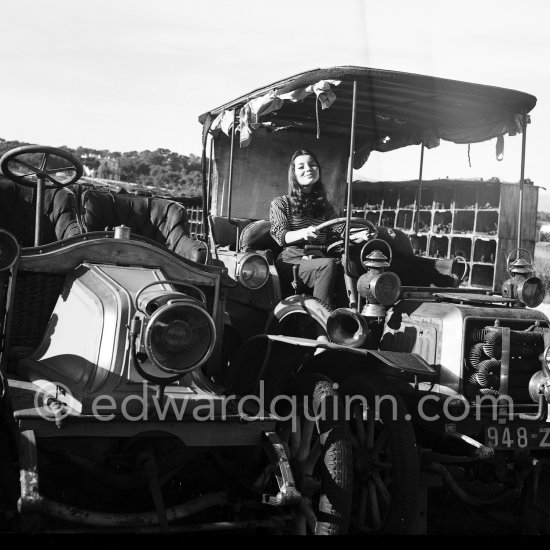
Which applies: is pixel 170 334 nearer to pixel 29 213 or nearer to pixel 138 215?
pixel 138 215

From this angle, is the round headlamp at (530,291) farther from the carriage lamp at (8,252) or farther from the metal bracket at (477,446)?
the carriage lamp at (8,252)

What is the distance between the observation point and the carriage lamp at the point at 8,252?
14.1ft

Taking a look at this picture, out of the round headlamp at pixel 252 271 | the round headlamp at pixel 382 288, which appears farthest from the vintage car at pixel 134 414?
the round headlamp at pixel 382 288

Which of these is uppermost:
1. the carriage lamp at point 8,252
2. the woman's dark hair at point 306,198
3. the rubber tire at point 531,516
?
the woman's dark hair at point 306,198

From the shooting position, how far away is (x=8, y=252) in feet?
14.2

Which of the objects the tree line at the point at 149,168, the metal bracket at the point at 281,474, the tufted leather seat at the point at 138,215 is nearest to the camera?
the metal bracket at the point at 281,474

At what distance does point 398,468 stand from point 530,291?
1857mm

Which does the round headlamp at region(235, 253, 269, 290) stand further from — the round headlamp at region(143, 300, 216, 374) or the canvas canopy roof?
the round headlamp at region(143, 300, 216, 374)

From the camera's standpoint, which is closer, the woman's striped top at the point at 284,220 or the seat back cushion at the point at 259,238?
the woman's striped top at the point at 284,220

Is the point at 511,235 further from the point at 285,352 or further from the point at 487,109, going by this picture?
the point at 285,352

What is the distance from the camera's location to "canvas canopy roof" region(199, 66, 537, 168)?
553 centimetres

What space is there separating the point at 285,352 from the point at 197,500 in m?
1.31

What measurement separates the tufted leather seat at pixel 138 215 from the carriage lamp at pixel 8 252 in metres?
2.35

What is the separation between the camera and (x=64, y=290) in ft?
15.2
